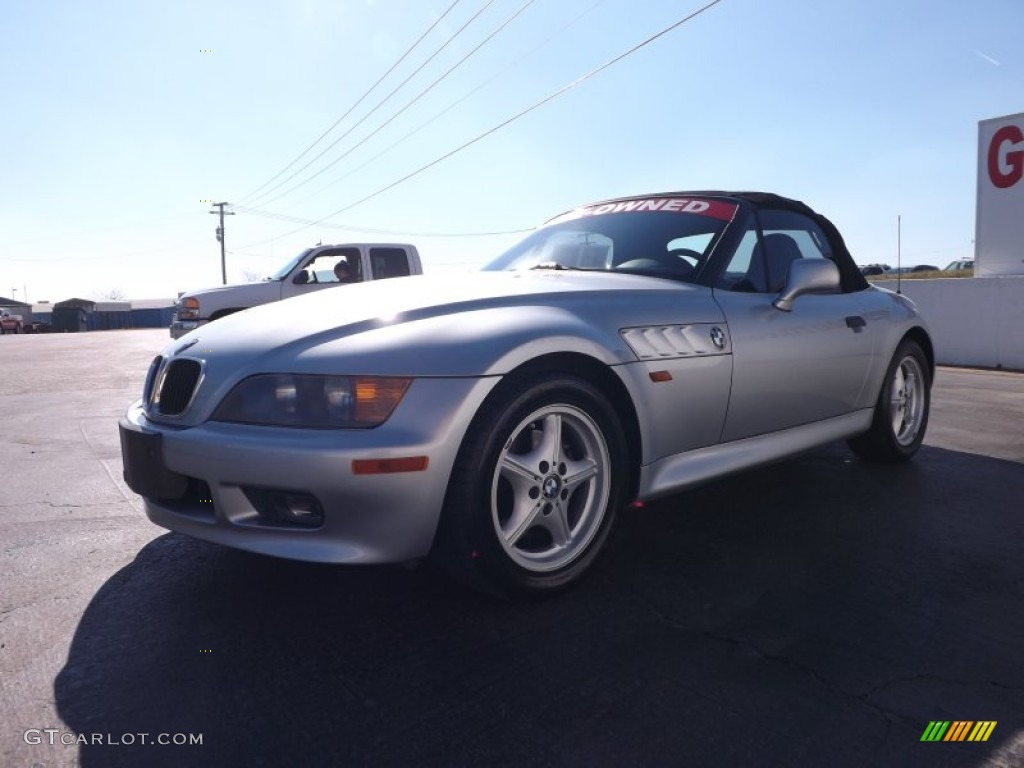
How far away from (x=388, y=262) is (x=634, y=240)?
8928 mm

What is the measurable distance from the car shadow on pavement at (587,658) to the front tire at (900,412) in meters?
1.18

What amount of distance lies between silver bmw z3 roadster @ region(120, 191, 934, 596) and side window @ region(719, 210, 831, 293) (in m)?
0.01

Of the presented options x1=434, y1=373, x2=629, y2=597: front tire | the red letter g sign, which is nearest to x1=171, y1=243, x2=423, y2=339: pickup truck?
x1=434, y1=373, x2=629, y2=597: front tire

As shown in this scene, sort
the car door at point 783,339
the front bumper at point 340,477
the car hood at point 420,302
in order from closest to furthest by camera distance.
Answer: the front bumper at point 340,477, the car hood at point 420,302, the car door at point 783,339

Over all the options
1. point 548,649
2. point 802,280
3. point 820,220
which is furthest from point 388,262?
point 548,649

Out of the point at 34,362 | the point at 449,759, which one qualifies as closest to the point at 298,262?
the point at 34,362

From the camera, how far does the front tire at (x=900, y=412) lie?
13.7 ft

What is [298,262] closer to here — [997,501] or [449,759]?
[997,501]

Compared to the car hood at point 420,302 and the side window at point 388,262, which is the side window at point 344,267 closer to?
the side window at point 388,262

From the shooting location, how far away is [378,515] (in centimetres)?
211

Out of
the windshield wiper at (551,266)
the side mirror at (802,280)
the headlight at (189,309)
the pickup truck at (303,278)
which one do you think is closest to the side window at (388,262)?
the pickup truck at (303,278)

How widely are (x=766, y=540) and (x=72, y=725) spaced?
8.03ft

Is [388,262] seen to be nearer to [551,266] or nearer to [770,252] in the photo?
[551,266]

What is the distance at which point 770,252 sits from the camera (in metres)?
3.64
